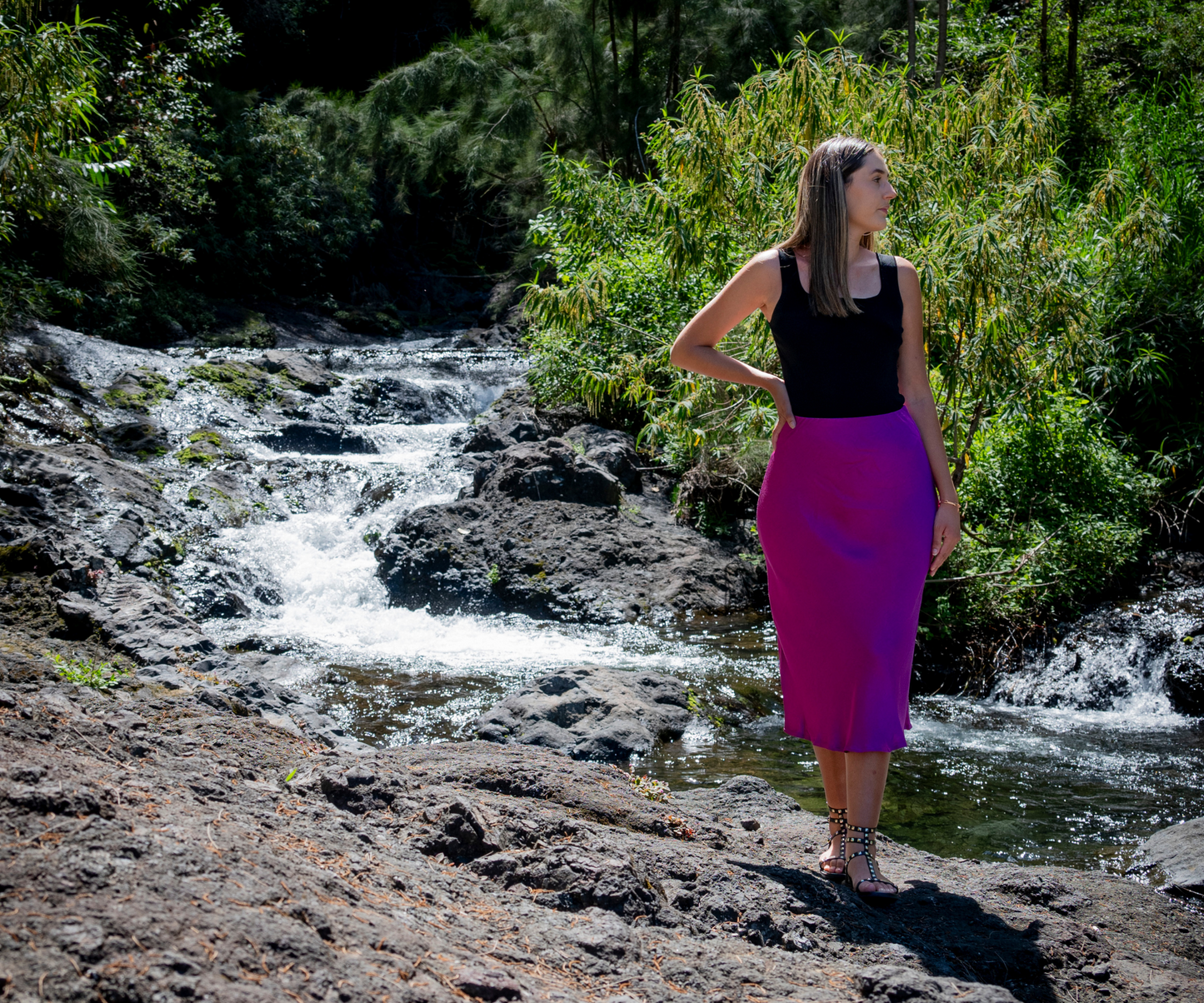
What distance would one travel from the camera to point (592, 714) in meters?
5.11

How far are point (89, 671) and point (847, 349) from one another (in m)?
3.00

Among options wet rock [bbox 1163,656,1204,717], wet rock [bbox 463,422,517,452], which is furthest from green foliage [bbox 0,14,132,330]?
wet rock [bbox 1163,656,1204,717]

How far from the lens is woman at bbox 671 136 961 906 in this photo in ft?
8.13

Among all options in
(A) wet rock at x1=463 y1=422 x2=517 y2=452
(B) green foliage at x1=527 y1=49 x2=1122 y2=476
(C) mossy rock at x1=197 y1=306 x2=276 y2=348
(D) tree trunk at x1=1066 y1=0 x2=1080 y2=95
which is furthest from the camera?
(C) mossy rock at x1=197 y1=306 x2=276 y2=348

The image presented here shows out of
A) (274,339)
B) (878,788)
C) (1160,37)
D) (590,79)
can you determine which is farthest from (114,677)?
(590,79)

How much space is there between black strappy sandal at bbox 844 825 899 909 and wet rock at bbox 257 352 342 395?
11.9 m

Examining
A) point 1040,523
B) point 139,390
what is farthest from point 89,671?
point 139,390

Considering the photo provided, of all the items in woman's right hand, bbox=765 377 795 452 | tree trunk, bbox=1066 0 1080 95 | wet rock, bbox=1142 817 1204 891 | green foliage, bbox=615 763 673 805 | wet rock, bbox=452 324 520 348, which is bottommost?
wet rock, bbox=1142 817 1204 891

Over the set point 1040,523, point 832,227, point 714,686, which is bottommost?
point 714,686

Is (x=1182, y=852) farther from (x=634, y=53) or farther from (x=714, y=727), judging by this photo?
(x=634, y=53)

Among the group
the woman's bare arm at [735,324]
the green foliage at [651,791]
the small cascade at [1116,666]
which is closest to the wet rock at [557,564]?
the small cascade at [1116,666]

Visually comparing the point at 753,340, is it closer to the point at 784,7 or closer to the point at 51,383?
the point at 51,383

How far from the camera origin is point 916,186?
6.27 metres

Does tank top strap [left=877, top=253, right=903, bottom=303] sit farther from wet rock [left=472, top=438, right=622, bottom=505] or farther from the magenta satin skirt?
wet rock [left=472, top=438, right=622, bottom=505]
